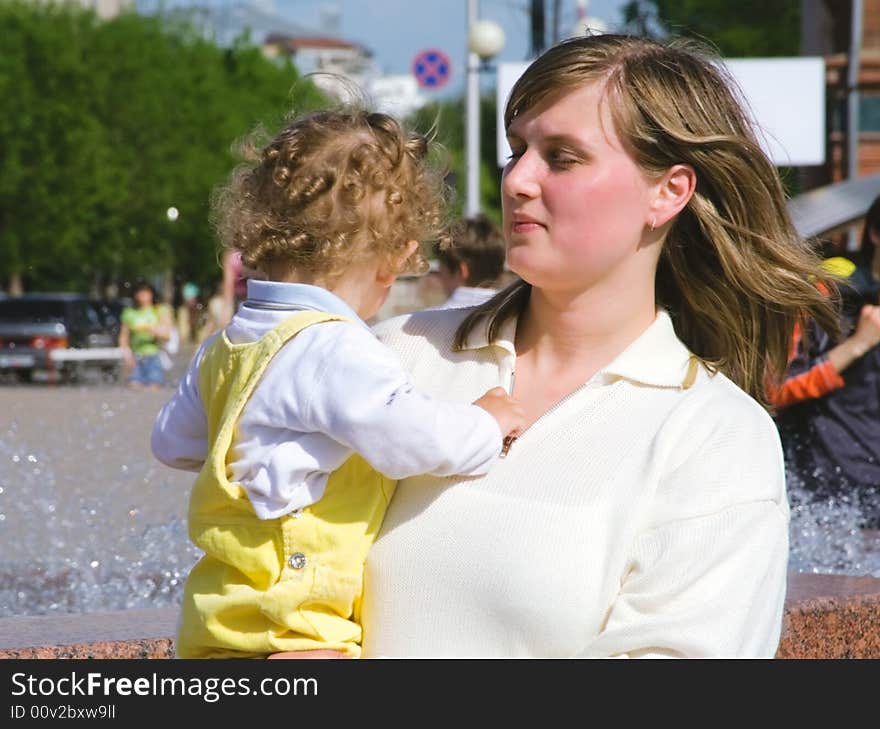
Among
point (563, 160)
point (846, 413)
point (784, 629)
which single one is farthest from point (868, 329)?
point (563, 160)

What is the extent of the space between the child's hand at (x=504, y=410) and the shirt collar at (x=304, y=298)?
231 millimetres

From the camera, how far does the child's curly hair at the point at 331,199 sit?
8.98 ft

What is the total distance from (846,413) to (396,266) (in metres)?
3.93

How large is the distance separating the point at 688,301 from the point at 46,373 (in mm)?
25087

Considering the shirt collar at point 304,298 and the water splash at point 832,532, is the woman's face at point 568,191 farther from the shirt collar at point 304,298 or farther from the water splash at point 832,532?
the water splash at point 832,532

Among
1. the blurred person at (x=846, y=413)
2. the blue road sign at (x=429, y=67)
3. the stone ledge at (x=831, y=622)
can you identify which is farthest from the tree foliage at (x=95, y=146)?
the stone ledge at (x=831, y=622)

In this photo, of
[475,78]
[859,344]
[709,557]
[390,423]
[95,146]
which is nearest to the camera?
[709,557]

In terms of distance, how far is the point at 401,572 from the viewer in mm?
2510

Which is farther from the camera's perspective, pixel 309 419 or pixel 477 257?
pixel 477 257

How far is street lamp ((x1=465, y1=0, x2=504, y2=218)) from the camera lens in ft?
68.6

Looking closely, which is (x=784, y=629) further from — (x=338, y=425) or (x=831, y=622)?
(x=338, y=425)

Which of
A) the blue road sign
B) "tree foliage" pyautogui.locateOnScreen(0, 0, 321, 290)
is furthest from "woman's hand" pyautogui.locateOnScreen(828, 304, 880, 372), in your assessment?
"tree foliage" pyautogui.locateOnScreen(0, 0, 321, 290)

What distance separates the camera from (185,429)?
9.49ft

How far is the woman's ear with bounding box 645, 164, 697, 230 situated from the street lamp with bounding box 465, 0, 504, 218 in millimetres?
17333
